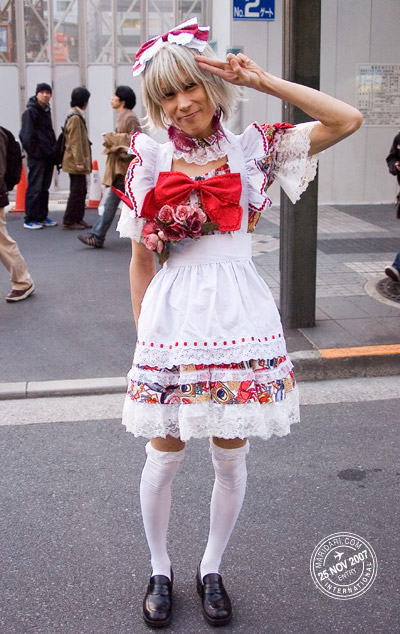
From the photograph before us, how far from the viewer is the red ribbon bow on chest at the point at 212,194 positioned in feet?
8.02

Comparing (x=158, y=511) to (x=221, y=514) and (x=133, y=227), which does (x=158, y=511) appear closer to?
(x=221, y=514)

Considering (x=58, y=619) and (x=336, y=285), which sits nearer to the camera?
(x=58, y=619)

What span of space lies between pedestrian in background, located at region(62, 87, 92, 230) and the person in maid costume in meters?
8.18

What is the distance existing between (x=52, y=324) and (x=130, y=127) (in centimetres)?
361

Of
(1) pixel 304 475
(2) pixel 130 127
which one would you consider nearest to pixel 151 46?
(1) pixel 304 475

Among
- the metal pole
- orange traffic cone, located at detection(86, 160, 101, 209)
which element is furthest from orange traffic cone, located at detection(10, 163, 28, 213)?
the metal pole

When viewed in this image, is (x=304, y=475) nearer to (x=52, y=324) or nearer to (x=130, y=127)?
(x=52, y=324)

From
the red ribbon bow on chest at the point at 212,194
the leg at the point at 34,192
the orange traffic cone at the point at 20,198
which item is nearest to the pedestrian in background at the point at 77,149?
the leg at the point at 34,192

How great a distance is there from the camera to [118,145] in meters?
8.87

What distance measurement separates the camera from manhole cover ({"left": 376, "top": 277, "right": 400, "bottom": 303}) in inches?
265

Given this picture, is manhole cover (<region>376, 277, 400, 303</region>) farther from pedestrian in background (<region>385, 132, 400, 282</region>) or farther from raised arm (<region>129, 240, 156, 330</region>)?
raised arm (<region>129, 240, 156, 330</region>)

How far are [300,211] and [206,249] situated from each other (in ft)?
10.6

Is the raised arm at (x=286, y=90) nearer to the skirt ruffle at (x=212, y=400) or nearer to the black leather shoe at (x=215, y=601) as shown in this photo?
the skirt ruffle at (x=212, y=400)

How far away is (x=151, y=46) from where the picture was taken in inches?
95.0
